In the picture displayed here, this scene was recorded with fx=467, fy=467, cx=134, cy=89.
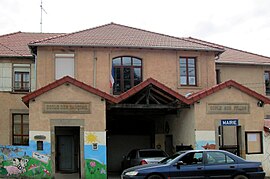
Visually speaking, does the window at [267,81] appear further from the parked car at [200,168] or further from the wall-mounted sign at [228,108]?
the parked car at [200,168]

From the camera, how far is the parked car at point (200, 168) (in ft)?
54.4

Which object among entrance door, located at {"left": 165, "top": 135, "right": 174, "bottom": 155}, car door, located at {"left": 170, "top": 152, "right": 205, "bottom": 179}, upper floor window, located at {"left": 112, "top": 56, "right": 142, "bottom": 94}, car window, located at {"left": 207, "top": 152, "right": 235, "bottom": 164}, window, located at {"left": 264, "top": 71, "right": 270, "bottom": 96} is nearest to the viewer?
car door, located at {"left": 170, "top": 152, "right": 205, "bottom": 179}

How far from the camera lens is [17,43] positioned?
31.4 m

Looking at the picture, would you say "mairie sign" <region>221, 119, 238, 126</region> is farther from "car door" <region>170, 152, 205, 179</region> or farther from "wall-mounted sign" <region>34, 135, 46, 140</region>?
"wall-mounted sign" <region>34, 135, 46, 140</region>

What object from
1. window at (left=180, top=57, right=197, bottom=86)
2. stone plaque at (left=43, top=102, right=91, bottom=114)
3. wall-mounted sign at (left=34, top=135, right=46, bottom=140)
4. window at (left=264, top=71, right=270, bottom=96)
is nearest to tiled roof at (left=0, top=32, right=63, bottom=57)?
stone plaque at (left=43, top=102, right=91, bottom=114)

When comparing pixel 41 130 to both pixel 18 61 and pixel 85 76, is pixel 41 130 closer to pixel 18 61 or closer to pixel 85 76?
pixel 85 76

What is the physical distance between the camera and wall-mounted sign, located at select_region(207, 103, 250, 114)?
23.5m

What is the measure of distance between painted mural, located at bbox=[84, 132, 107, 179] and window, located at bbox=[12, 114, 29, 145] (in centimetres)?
787

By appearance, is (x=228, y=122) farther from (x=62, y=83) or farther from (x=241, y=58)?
(x=241, y=58)

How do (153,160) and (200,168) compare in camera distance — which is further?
(153,160)

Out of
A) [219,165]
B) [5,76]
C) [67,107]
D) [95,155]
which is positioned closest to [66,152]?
[5,76]

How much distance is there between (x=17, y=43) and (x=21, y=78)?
10.5 ft

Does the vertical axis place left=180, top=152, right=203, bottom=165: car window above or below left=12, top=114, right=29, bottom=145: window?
below

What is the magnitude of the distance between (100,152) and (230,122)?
674 cm
